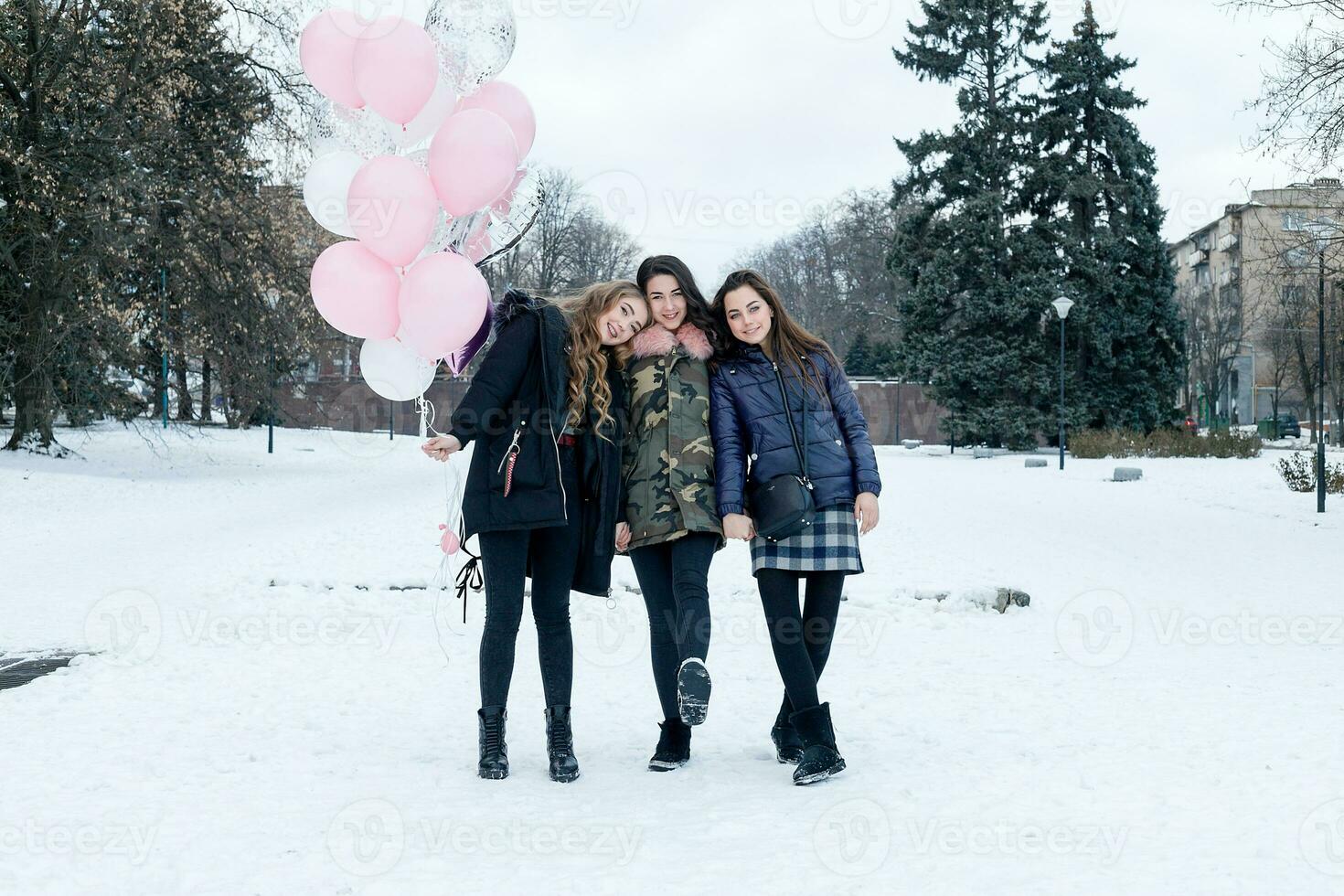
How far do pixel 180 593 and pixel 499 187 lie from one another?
5.16m

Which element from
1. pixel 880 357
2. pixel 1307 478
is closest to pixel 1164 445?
pixel 1307 478

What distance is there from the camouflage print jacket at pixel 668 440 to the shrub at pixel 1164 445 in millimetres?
26079

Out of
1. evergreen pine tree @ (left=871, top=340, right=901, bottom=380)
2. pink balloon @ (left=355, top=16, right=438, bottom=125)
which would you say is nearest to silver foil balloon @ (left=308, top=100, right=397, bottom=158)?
pink balloon @ (left=355, top=16, right=438, bottom=125)

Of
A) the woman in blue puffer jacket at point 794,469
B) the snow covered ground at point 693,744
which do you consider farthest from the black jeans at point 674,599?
the snow covered ground at point 693,744

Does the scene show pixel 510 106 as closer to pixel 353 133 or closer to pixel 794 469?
pixel 353 133

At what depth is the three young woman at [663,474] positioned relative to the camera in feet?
13.4

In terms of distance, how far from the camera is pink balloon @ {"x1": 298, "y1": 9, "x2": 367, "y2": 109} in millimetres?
4723

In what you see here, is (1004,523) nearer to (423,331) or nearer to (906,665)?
(906,665)

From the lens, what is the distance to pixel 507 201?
4980 mm

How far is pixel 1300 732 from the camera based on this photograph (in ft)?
15.4

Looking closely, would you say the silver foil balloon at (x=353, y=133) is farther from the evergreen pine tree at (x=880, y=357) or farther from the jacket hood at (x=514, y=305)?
the evergreen pine tree at (x=880, y=357)

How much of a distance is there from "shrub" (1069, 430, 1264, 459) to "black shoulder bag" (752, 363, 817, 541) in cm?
2604

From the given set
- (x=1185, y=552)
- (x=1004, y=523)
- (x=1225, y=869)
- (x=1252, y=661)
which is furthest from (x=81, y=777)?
(x=1004, y=523)

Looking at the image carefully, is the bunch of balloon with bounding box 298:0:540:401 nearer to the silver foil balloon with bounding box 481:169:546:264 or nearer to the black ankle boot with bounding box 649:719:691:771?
the silver foil balloon with bounding box 481:169:546:264
